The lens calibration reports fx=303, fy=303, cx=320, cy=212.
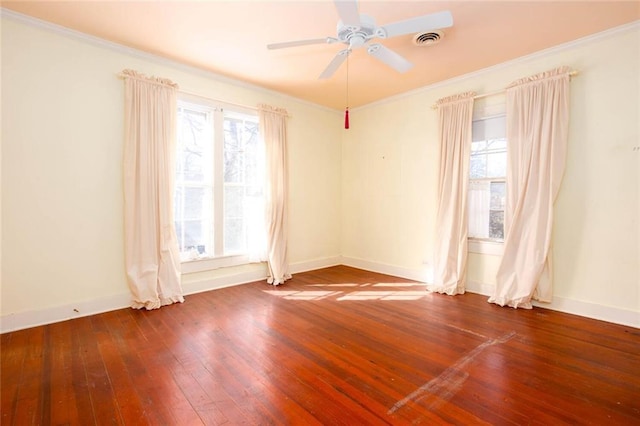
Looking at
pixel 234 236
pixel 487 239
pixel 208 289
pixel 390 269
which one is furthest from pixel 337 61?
pixel 390 269

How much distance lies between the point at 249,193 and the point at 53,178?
2.25 m

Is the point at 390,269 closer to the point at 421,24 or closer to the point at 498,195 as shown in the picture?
the point at 498,195

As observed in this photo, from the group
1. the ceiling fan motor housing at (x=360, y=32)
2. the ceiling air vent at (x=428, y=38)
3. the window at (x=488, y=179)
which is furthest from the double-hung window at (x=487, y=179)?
the ceiling fan motor housing at (x=360, y=32)

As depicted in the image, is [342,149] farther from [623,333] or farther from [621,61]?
[623,333]

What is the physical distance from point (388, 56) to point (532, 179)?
88.3 inches

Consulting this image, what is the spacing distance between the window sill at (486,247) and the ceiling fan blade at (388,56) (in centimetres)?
251

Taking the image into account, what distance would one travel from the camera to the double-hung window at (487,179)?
12.9ft

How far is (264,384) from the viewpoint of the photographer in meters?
2.06

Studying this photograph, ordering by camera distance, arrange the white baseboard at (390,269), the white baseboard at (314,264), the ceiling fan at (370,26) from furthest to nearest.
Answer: the white baseboard at (314,264), the white baseboard at (390,269), the ceiling fan at (370,26)

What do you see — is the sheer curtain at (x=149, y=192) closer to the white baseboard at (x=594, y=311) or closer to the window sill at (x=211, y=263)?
the window sill at (x=211, y=263)

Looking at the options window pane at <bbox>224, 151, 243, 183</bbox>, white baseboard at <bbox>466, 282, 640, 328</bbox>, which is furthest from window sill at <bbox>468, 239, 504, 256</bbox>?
window pane at <bbox>224, 151, 243, 183</bbox>

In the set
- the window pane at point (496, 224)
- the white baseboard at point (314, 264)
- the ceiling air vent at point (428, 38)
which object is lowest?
the white baseboard at point (314, 264)

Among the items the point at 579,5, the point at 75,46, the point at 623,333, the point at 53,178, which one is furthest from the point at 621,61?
the point at 53,178

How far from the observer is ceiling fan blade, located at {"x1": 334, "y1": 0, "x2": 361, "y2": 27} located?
1951mm
